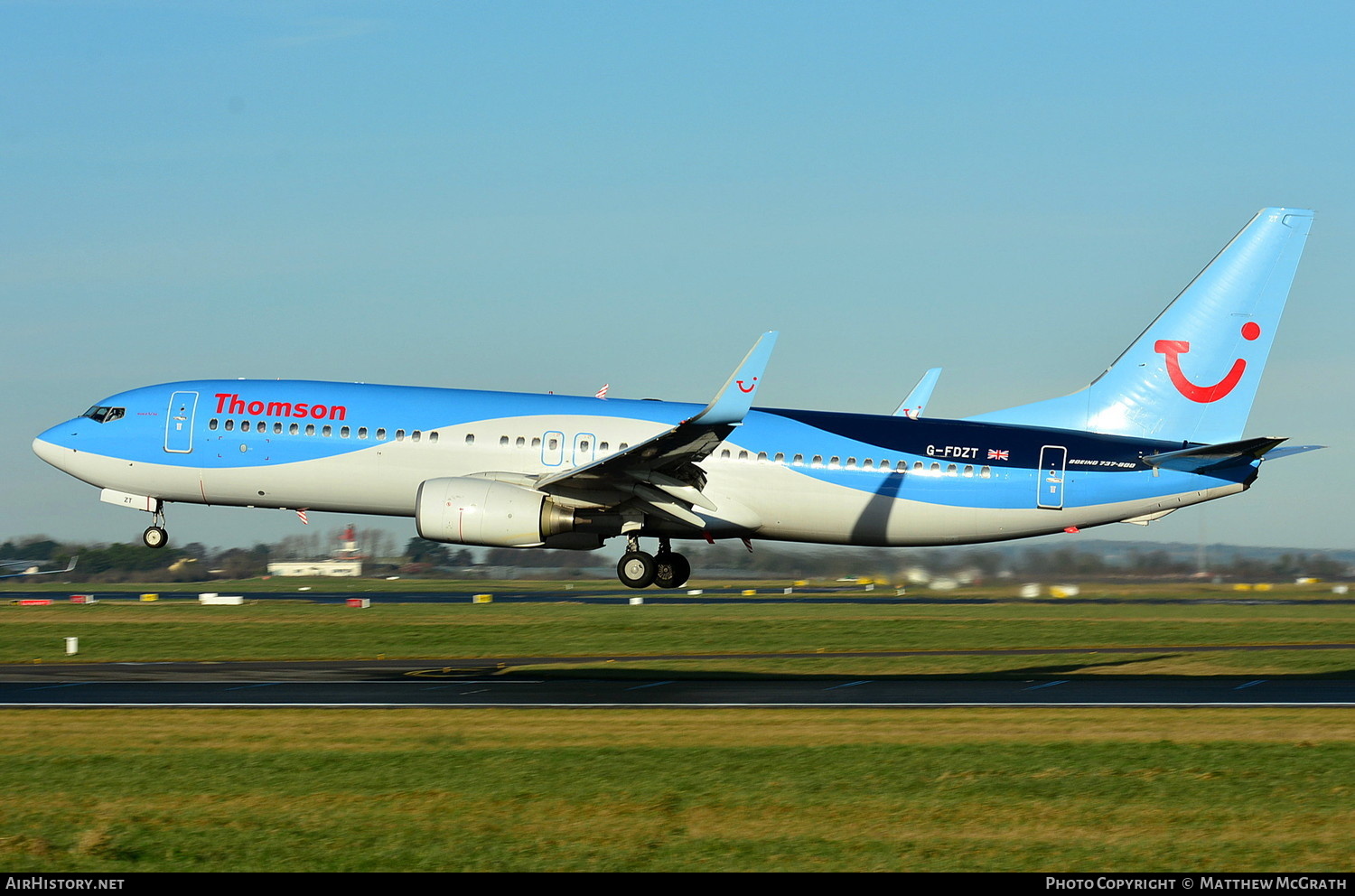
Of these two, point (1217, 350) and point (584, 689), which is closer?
point (584, 689)

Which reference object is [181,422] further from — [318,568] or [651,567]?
[318,568]

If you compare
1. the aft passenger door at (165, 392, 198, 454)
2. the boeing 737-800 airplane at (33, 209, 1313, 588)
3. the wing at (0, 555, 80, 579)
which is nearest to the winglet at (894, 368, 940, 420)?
the boeing 737-800 airplane at (33, 209, 1313, 588)

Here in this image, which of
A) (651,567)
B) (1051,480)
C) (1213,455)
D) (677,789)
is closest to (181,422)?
(651,567)

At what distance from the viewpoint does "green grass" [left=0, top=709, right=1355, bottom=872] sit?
→ 1622 centimetres

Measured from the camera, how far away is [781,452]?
121 feet

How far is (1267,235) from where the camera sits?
123 feet

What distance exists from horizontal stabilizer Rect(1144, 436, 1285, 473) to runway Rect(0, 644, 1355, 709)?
5.32m

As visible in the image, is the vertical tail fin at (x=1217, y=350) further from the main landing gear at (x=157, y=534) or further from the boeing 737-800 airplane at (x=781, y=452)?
the main landing gear at (x=157, y=534)

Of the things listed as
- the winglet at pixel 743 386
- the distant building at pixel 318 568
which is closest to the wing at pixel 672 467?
the winglet at pixel 743 386

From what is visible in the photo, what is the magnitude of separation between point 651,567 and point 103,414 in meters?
16.0

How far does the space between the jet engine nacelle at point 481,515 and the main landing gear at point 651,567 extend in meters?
3.19

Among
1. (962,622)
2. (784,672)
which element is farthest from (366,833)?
(962,622)

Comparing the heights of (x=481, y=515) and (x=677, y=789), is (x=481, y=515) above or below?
above
